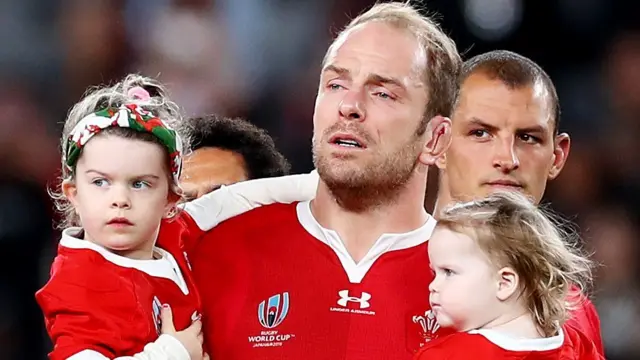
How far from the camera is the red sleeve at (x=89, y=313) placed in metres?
2.17

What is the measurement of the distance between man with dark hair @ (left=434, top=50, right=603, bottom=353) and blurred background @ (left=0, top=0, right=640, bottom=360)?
4.78 ft

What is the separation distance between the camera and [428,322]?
8.16ft

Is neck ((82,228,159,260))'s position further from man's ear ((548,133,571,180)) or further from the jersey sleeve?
man's ear ((548,133,571,180))

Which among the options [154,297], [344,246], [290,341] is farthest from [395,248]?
[154,297]

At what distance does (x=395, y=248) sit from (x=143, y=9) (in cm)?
260

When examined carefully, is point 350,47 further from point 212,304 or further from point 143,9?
point 143,9

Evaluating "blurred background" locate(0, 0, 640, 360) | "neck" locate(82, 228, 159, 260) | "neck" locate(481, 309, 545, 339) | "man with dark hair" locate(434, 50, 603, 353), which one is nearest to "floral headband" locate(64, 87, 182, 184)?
"neck" locate(82, 228, 159, 260)

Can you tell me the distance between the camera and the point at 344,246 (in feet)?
8.54

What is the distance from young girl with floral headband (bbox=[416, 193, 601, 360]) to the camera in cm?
224

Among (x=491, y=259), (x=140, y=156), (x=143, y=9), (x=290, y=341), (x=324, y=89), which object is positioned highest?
(x=143, y=9)

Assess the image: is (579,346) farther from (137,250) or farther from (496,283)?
(137,250)

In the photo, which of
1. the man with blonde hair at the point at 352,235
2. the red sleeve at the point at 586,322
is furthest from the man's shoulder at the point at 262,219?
the red sleeve at the point at 586,322

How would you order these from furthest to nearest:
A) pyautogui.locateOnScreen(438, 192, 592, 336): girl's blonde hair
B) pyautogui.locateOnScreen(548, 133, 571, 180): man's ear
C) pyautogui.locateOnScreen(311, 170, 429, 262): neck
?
pyautogui.locateOnScreen(548, 133, 571, 180): man's ear
pyautogui.locateOnScreen(311, 170, 429, 262): neck
pyautogui.locateOnScreen(438, 192, 592, 336): girl's blonde hair

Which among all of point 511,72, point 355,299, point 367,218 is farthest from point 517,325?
point 511,72
